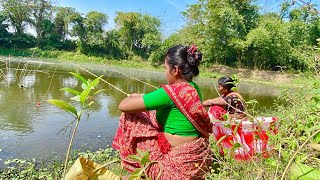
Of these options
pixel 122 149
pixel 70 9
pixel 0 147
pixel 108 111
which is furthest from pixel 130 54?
pixel 122 149

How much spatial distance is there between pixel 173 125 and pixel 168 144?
0.11 m

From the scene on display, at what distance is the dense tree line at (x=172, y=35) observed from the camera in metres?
21.8

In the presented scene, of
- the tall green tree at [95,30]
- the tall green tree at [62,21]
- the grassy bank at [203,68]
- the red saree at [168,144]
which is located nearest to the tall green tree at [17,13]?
the tall green tree at [62,21]

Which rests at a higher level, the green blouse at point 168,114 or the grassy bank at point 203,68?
the green blouse at point 168,114

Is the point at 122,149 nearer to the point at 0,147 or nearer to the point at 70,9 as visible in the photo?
the point at 0,147

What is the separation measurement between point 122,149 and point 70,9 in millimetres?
32893

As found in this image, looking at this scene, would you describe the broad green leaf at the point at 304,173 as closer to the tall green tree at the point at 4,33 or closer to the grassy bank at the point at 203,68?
the grassy bank at the point at 203,68

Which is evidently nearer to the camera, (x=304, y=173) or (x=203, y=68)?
(x=304, y=173)

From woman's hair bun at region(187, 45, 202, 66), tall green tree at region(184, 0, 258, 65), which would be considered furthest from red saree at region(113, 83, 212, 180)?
tall green tree at region(184, 0, 258, 65)

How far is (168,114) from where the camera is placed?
5.24ft

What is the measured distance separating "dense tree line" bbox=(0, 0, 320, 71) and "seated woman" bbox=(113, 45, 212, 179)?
17.7 meters

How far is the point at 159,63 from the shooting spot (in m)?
27.1

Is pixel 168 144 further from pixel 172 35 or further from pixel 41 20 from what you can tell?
pixel 41 20

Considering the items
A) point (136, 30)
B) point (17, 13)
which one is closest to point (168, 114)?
point (136, 30)
